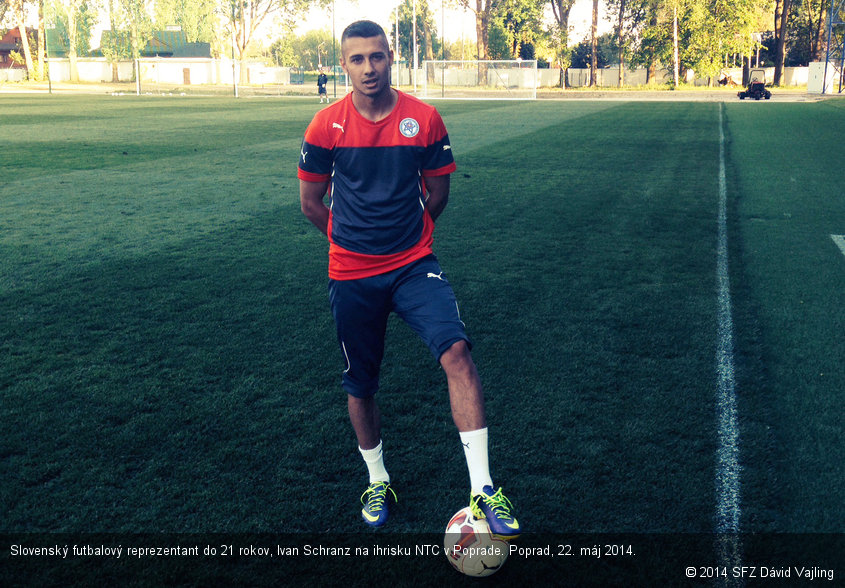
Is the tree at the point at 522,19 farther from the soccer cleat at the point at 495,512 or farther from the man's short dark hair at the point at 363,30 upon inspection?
the soccer cleat at the point at 495,512

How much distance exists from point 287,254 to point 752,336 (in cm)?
454

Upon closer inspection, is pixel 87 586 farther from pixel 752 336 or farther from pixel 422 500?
pixel 752 336

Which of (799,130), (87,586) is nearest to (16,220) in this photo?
(87,586)

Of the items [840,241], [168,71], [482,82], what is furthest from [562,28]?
[840,241]

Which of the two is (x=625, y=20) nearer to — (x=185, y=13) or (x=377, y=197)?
(x=185, y=13)

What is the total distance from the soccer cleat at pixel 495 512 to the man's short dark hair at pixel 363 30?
5.97 ft

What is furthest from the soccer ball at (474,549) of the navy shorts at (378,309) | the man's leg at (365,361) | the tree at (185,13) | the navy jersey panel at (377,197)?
the tree at (185,13)

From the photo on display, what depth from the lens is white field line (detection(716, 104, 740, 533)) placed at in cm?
338

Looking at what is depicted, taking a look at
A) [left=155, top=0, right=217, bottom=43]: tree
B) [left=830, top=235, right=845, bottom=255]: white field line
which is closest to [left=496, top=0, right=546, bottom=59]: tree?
[left=155, top=0, right=217, bottom=43]: tree

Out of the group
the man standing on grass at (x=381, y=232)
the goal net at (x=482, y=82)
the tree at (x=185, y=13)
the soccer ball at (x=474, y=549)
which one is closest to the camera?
the soccer ball at (x=474, y=549)

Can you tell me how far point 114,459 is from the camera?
379cm

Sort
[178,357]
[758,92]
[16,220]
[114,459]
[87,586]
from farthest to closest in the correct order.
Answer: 1. [758,92]
2. [16,220]
3. [178,357]
4. [114,459]
5. [87,586]

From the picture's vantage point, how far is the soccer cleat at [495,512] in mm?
2951

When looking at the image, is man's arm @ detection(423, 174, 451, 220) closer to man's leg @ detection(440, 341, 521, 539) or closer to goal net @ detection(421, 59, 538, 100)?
man's leg @ detection(440, 341, 521, 539)
